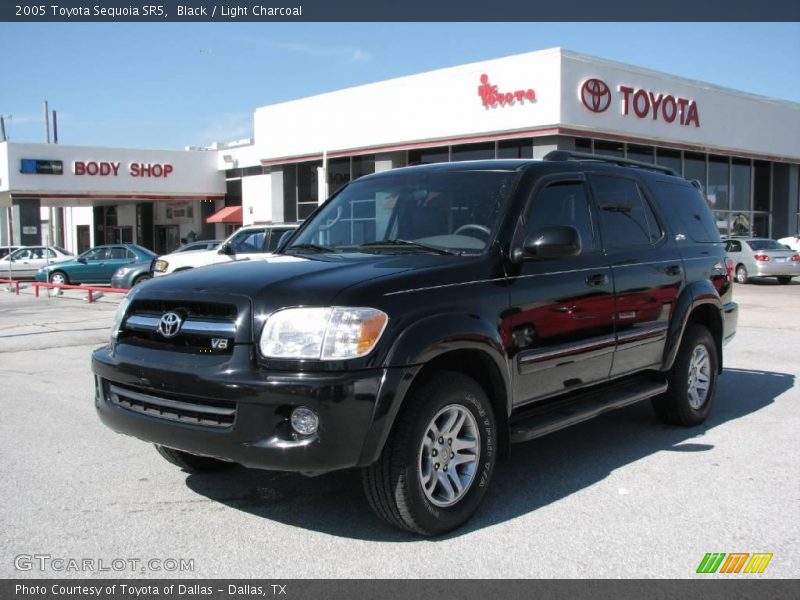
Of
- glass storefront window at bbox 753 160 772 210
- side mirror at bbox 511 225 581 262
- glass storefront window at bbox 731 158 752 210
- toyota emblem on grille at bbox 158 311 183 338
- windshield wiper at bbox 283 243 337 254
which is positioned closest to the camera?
toyota emblem on grille at bbox 158 311 183 338

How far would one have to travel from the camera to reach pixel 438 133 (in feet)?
83.6

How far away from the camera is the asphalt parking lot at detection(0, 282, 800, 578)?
A: 145 inches

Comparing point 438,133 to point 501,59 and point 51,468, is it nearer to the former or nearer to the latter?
point 501,59

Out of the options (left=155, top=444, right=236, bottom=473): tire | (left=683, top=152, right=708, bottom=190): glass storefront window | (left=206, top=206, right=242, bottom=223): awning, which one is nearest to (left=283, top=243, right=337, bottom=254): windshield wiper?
(left=155, top=444, right=236, bottom=473): tire

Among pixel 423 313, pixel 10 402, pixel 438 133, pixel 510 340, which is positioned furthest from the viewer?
pixel 438 133

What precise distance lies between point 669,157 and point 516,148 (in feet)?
23.3

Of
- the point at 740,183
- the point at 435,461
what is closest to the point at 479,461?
→ the point at 435,461

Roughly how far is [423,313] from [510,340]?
74 centimetres

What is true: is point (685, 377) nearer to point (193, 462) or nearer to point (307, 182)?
point (193, 462)

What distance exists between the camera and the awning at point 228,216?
3741cm

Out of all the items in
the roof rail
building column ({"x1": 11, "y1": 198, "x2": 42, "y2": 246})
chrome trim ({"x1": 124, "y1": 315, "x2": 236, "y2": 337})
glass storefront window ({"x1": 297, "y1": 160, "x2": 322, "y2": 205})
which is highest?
glass storefront window ({"x1": 297, "y1": 160, "x2": 322, "y2": 205})

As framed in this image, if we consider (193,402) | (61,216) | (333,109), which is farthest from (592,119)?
(61,216)

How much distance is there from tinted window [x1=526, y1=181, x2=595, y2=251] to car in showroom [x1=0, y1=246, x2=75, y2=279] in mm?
26802

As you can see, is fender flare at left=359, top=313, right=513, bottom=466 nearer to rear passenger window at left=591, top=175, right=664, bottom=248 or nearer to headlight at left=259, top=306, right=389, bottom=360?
headlight at left=259, top=306, right=389, bottom=360
